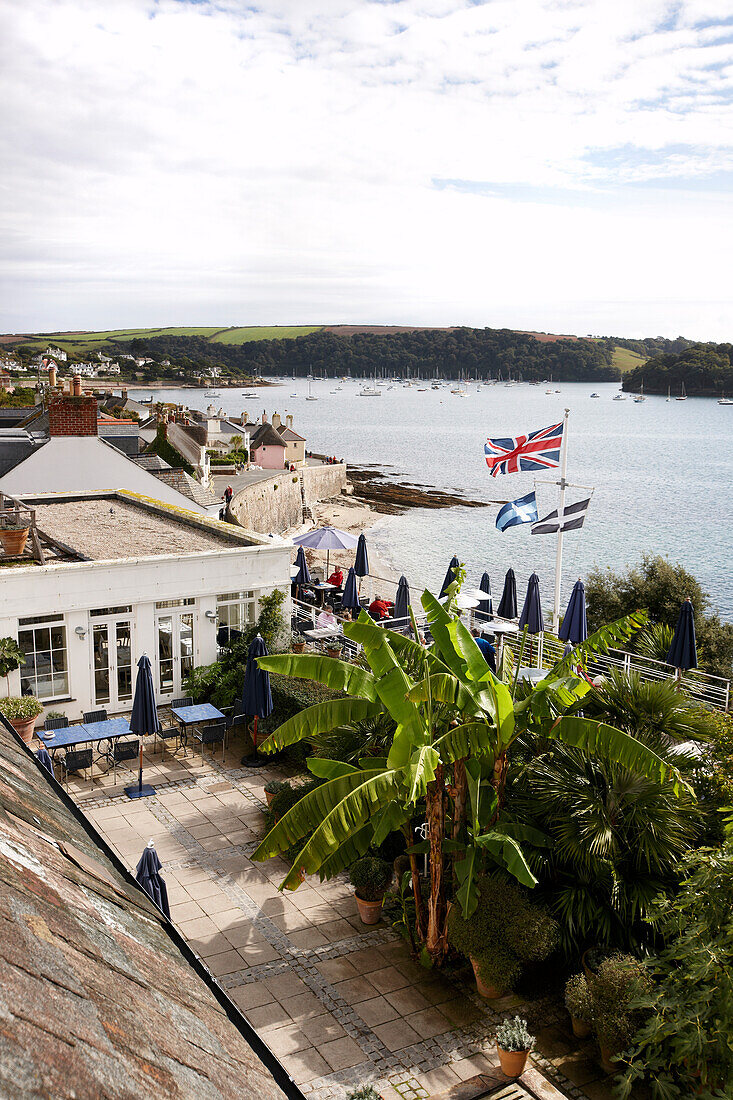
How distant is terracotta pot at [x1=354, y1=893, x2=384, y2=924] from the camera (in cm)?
1119

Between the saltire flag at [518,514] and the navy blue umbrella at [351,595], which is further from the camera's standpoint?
the navy blue umbrella at [351,595]

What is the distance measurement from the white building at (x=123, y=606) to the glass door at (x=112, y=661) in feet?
0.07

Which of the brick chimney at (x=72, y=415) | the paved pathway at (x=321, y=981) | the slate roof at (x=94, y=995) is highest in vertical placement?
the brick chimney at (x=72, y=415)

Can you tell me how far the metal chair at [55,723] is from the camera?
15711 millimetres

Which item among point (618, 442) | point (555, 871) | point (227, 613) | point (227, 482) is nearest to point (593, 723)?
point (555, 871)

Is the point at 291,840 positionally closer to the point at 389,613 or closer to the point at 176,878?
the point at 176,878

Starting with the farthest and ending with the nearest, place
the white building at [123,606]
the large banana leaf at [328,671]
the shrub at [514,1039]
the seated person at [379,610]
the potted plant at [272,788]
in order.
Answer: the seated person at [379,610] < the white building at [123,606] < the potted plant at [272,788] < the large banana leaf at [328,671] < the shrub at [514,1039]

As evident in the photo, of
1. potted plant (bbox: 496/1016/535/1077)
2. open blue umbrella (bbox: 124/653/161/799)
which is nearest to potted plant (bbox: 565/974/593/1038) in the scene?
potted plant (bbox: 496/1016/535/1077)

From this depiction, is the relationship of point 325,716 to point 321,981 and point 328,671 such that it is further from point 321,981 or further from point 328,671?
point 321,981

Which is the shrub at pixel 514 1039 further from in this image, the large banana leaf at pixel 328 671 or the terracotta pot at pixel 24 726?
the terracotta pot at pixel 24 726

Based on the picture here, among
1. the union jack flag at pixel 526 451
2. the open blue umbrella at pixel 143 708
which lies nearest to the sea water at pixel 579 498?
the union jack flag at pixel 526 451

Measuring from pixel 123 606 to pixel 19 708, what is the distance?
123 inches

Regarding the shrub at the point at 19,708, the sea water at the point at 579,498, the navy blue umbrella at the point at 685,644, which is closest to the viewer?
the shrub at the point at 19,708

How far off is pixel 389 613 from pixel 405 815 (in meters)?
14.6
